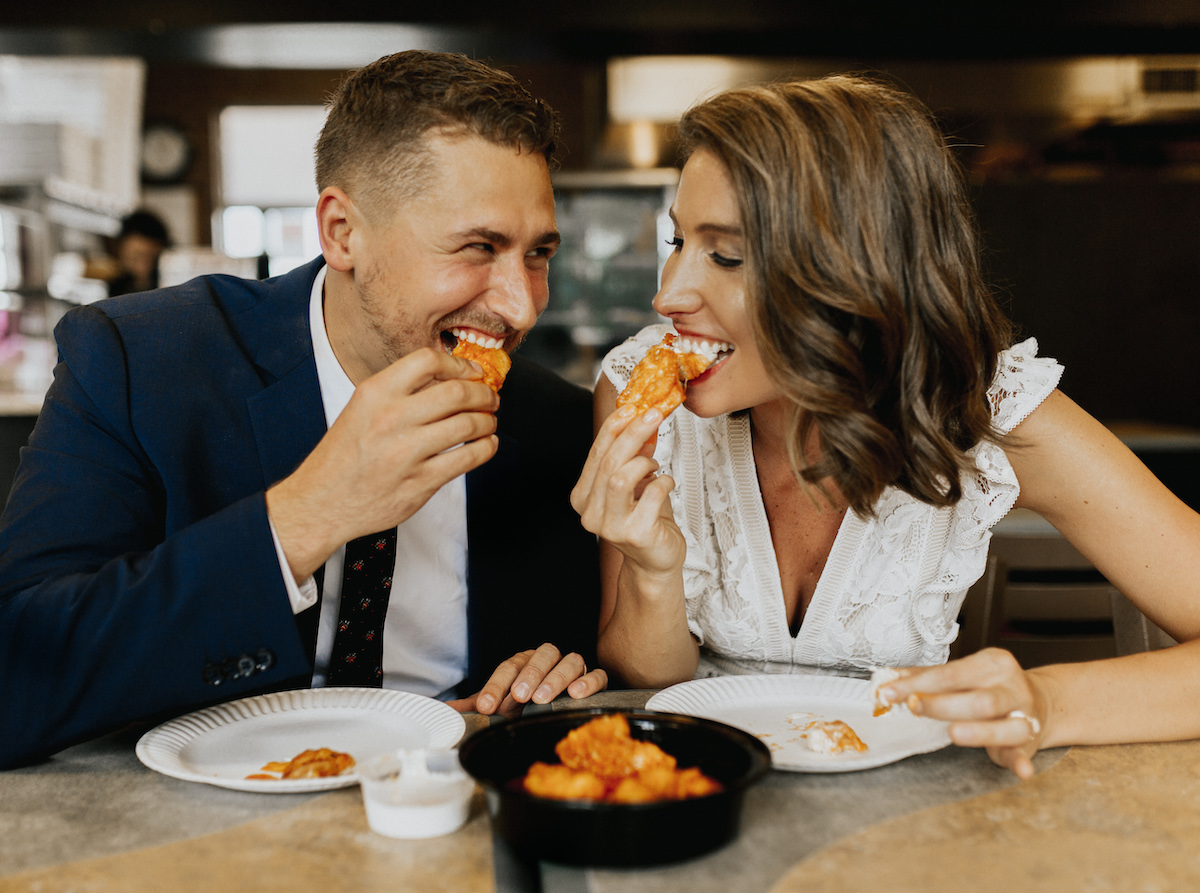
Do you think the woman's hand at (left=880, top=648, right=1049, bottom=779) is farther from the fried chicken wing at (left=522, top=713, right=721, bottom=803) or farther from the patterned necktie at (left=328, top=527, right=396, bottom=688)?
the patterned necktie at (left=328, top=527, right=396, bottom=688)

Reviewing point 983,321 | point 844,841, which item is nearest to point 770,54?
point 983,321

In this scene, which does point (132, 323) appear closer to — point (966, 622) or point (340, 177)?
point (340, 177)

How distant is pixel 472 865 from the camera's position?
1.18 metres

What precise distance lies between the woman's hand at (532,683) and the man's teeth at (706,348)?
0.66m

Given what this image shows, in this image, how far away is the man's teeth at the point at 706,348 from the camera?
6.64ft

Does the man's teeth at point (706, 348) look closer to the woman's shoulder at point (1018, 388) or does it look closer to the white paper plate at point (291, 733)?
Answer: the woman's shoulder at point (1018, 388)

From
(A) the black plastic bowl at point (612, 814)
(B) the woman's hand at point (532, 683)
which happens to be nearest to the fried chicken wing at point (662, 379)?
(B) the woman's hand at point (532, 683)

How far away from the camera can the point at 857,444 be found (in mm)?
1947

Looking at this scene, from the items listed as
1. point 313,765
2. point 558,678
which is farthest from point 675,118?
point 313,765

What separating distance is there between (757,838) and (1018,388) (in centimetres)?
128

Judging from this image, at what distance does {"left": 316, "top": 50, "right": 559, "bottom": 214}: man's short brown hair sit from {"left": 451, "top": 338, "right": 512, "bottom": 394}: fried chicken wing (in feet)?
1.11

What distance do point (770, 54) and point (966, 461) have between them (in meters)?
3.12

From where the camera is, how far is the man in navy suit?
4.96ft

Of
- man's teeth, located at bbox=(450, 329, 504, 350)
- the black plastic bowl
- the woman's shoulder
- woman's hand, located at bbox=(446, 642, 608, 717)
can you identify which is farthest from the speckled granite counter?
man's teeth, located at bbox=(450, 329, 504, 350)
